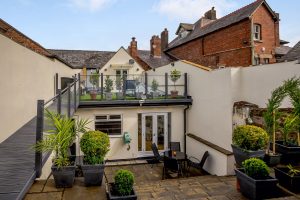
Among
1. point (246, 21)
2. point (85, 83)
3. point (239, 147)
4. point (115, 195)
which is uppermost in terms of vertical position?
point (246, 21)

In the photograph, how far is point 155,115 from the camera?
47.6 ft

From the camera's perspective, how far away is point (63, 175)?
4.96 m

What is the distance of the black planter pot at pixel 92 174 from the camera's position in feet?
17.0

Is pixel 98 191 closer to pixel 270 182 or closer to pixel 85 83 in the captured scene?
pixel 270 182

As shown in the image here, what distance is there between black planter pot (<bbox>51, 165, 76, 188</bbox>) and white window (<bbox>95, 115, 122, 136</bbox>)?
8.85 meters

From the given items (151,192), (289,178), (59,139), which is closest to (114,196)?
(59,139)

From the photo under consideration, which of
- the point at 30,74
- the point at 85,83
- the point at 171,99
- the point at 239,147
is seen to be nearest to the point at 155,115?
the point at 171,99

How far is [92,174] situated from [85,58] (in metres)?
29.0

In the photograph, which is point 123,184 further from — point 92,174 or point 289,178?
point 289,178

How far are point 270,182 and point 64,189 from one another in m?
4.30

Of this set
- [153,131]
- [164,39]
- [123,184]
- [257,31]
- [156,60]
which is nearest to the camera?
[123,184]

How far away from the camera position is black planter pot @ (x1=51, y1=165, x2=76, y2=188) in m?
4.93

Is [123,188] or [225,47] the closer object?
[123,188]

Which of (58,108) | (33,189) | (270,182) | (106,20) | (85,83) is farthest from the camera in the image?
(85,83)
